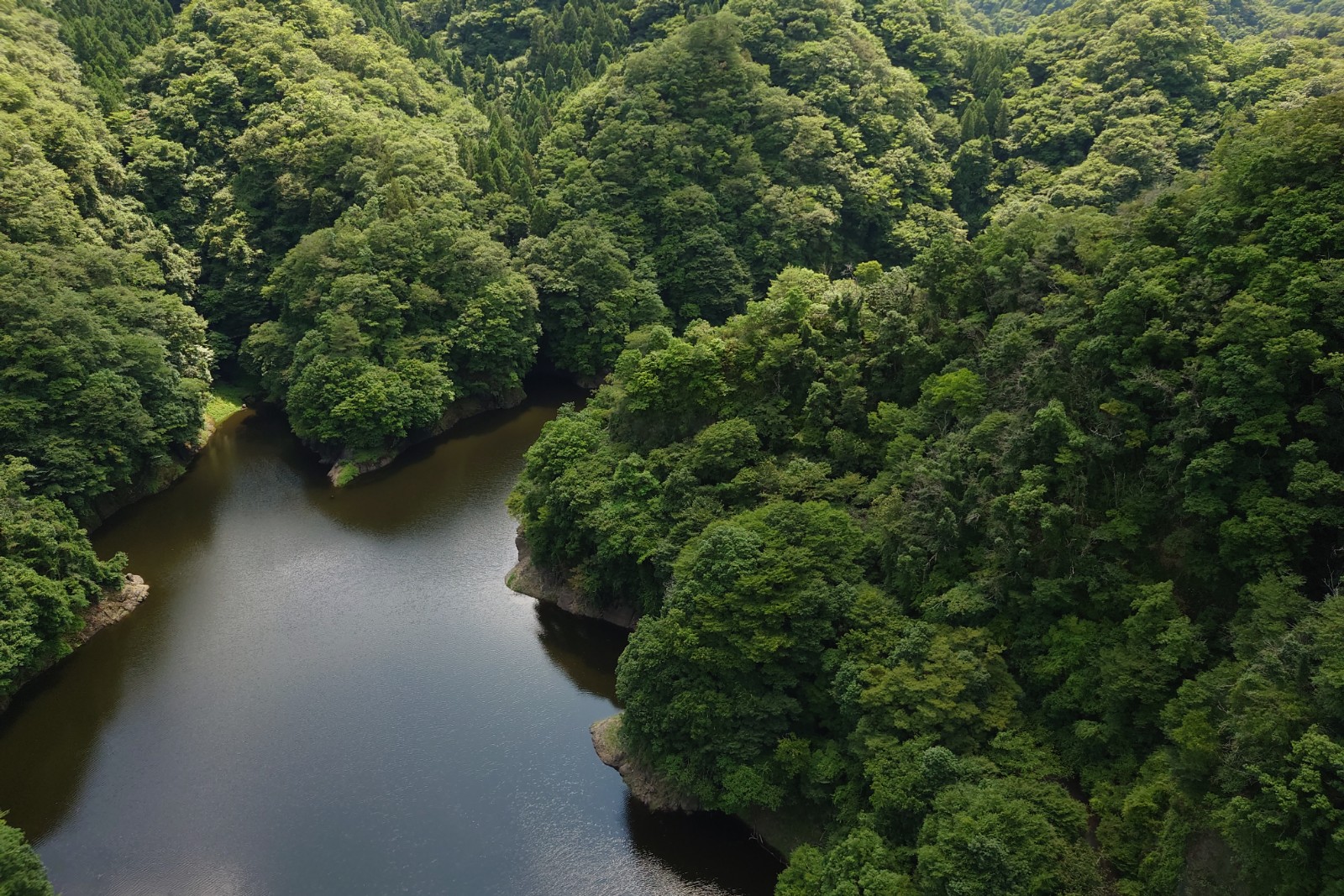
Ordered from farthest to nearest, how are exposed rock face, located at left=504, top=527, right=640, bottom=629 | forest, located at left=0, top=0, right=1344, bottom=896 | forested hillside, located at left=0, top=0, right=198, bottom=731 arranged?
1. exposed rock face, located at left=504, top=527, right=640, bottom=629
2. forested hillside, located at left=0, top=0, right=198, bottom=731
3. forest, located at left=0, top=0, right=1344, bottom=896

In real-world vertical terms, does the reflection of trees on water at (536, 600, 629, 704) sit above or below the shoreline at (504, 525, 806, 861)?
below

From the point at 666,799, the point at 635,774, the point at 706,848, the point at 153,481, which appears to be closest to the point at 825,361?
the point at 635,774

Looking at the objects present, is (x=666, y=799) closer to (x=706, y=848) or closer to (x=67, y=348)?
(x=706, y=848)

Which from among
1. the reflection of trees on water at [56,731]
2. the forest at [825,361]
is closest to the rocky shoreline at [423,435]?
the forest at [825,361]

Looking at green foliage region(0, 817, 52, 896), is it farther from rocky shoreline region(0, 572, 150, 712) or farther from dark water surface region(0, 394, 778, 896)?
rocky shoreline region(0, 572, 150, 712)

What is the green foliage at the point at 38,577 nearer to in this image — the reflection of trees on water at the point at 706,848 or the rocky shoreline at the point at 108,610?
the rocky shoreline at the point at 108,610

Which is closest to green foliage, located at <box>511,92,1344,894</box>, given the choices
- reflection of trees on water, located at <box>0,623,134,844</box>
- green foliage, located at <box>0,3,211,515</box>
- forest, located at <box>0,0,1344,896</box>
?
forest, located at <box>0,0,1344,896</box>

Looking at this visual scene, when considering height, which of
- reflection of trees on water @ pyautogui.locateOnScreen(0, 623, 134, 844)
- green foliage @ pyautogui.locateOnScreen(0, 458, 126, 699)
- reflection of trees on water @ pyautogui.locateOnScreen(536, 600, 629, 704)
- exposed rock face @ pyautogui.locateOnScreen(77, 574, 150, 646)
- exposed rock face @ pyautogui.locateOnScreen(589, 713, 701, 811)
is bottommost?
reflection of trees on water @ pyautogui.locateOnScreen(0, 623, 134, 844)
